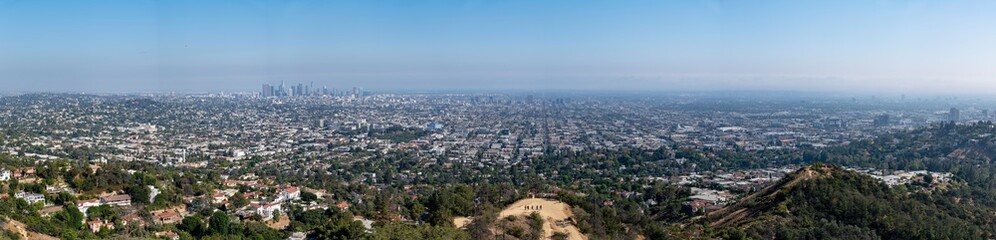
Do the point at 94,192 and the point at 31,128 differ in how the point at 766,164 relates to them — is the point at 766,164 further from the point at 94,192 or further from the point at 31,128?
the point at 31,128

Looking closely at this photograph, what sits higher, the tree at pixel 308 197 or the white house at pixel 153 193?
the white house at pixel 153 193

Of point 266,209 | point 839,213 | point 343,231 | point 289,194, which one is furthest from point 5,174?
point 839,213

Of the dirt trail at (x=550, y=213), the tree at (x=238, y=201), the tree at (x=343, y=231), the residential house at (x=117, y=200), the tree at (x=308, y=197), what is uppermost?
the tree at (x=343, y=231)

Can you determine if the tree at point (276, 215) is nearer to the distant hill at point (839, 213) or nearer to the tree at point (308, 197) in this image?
the tree at point (308, 197)

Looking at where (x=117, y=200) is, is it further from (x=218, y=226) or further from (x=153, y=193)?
(x=218, y=226)

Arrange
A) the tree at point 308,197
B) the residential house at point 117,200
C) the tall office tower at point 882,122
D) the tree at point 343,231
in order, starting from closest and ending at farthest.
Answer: the tree at point 343,231 < the residential house at point 117,200 < the tree at point 308,197 < the tall office tower at point 882,122

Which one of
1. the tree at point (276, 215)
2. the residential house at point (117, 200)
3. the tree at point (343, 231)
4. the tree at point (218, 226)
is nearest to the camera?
the tree at point (343, 231)

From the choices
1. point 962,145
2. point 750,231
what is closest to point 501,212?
point 750,231

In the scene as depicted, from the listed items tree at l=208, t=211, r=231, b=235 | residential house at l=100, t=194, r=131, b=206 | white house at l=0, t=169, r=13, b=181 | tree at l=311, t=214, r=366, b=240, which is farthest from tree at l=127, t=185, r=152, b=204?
tree at l=311, t=214, r=366, b=240

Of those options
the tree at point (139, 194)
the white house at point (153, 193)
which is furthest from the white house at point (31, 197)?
the white house at point (153, 193)
